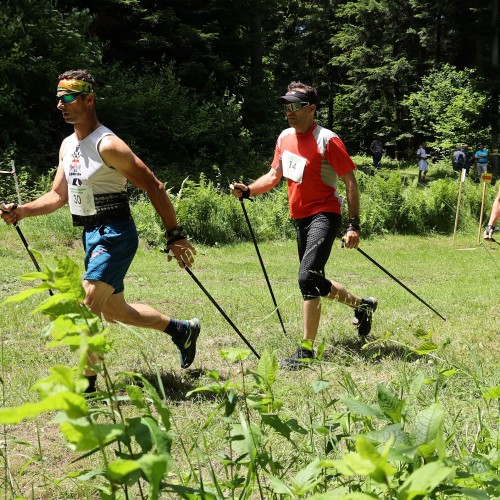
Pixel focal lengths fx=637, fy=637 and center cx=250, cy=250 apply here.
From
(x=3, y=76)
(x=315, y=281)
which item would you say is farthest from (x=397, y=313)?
(x=3, y=76)

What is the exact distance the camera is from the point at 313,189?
5199 mm

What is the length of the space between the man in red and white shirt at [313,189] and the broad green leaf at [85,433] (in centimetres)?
413

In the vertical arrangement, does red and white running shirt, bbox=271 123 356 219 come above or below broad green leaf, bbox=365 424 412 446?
above

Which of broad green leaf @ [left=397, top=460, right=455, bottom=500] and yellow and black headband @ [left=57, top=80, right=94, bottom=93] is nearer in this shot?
broad green leaf @ [left=397, top=460, right=455, bottom=500]

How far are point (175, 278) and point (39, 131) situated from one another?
1046 centimetres

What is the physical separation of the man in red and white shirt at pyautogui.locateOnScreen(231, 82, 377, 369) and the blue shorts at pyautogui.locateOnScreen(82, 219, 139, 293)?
137cm

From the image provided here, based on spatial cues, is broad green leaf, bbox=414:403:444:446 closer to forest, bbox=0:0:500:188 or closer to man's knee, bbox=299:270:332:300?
man's knee, bbox=299:270:332:300

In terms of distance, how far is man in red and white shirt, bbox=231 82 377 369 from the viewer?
5059 mm

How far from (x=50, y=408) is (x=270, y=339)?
492cm

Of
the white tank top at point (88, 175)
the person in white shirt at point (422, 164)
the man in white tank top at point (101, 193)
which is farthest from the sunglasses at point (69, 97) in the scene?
the person in white shirt at point (422, 164)

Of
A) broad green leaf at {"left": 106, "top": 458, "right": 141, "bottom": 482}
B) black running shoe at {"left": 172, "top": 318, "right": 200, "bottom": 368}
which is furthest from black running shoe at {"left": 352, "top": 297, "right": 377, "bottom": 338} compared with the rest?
broad green leaf at {"left": 106, "top": 458, "right": 141, "bottom": 482}

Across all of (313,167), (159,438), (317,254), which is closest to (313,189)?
(313,167)

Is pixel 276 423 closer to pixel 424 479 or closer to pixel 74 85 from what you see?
pixel 424 479

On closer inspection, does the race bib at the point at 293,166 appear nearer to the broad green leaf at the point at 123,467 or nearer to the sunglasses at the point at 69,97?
the sunglasses at the point at 69,97
